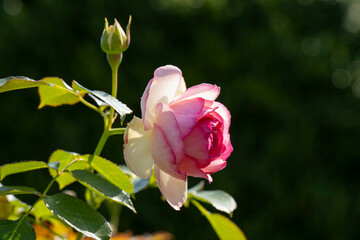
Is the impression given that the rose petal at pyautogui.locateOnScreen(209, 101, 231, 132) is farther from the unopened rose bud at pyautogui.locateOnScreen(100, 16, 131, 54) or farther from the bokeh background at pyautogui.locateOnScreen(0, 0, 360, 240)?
the bokeh background at pyautogui.locateOnScreen(0, 0, 360, 240)

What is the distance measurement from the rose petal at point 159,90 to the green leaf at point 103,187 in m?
0.10

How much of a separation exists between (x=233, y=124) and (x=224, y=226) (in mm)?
2479

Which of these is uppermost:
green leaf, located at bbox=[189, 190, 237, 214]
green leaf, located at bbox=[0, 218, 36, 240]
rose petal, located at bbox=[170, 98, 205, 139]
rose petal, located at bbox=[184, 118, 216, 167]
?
rose petal, located at bbox=[170, 98, 205, 139]

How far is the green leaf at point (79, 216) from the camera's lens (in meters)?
0.59

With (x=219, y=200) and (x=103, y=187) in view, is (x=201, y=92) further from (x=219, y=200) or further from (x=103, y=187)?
(x=219, y=200)

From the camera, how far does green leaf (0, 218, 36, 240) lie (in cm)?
58

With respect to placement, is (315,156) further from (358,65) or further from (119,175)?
(119,175)

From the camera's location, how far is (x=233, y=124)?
3500 mm

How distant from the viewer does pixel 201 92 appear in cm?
66

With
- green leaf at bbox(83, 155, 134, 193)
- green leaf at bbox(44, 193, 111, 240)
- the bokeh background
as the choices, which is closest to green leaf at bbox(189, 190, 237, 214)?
green leaf at bbox(83, 155, 134, 193)

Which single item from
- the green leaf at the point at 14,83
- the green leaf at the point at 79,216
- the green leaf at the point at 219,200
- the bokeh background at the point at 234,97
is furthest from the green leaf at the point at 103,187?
the bokeh background at the point at 234,97

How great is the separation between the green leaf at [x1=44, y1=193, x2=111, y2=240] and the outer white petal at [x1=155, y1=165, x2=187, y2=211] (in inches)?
3.5

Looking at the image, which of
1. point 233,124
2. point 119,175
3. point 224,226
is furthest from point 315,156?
point 119,175

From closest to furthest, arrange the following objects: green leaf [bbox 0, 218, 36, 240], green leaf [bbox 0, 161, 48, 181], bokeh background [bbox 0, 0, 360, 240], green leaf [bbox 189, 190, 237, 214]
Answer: green leaf [bbox 0, 218, 36, 240], green leaf [bbox 0, 161, 48, 181], green leaf [bbox 189, 190, 237, 214], bokeh background [bbox 0, 0, 360, 240]
